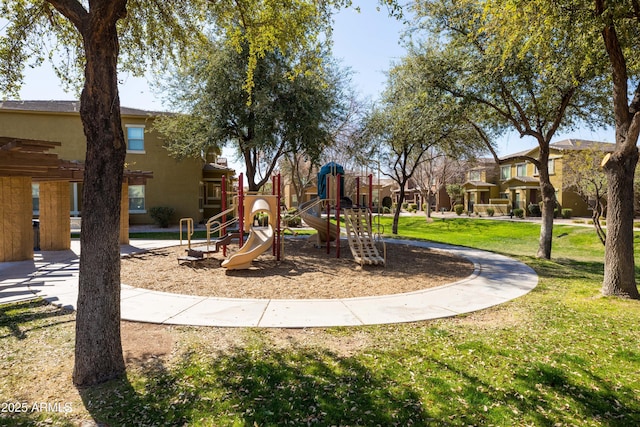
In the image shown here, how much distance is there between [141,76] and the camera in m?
8.88

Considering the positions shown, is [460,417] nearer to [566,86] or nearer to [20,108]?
[566,86]

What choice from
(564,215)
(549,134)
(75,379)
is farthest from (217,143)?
(564,215)

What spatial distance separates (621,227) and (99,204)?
362 inches

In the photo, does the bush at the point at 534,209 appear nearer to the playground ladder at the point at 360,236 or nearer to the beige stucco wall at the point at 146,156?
the playground ladder at the point at 360,236

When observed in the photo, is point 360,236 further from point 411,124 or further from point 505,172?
point 505,172

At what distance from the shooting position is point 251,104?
15.6 metres

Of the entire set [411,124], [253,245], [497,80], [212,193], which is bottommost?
[253,245]

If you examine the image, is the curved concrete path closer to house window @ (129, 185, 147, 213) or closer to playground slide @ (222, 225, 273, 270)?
playground slide @ (222, 225, 273, 270)

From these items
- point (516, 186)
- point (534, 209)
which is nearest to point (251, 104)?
point (534, 209)

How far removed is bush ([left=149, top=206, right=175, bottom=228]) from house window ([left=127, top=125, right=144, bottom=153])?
394cm

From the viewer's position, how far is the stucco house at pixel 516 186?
1345 inches

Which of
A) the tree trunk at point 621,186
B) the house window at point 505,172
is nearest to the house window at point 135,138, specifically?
the tree trunk at point 621,186

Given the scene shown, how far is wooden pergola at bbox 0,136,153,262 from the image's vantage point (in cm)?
901

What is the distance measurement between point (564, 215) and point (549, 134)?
24652 millimetres
